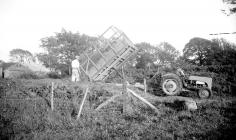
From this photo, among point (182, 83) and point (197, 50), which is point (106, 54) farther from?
point (197, 50)

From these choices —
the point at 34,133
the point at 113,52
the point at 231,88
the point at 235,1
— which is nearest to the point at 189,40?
the point at 235,1

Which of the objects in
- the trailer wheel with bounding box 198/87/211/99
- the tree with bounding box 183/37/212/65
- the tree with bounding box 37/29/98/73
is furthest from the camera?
the tree with bounding box 183/37/212/65

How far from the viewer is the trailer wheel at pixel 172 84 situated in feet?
38.3

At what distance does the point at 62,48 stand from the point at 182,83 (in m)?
28.8

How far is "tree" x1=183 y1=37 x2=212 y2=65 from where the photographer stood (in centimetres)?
4112

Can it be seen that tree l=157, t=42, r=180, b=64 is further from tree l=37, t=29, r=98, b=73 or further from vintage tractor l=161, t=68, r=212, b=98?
vintage tractor l=161, t=68, r=212, b=98

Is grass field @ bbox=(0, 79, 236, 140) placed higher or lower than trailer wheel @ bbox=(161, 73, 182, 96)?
lower

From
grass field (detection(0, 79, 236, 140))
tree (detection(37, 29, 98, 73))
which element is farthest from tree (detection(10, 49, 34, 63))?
grass field (detection(0, 79, 236, 140))

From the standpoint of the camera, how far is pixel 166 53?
53438 millimetres

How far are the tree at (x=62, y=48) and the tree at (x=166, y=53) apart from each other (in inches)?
1060

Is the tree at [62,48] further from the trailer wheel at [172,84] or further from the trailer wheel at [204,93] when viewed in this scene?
the trailer wheel at [204,93]

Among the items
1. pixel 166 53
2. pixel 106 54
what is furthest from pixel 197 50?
pixel 106 54

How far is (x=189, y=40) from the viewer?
47.9 meters

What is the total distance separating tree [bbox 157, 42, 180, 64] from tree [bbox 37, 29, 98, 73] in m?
26.9
